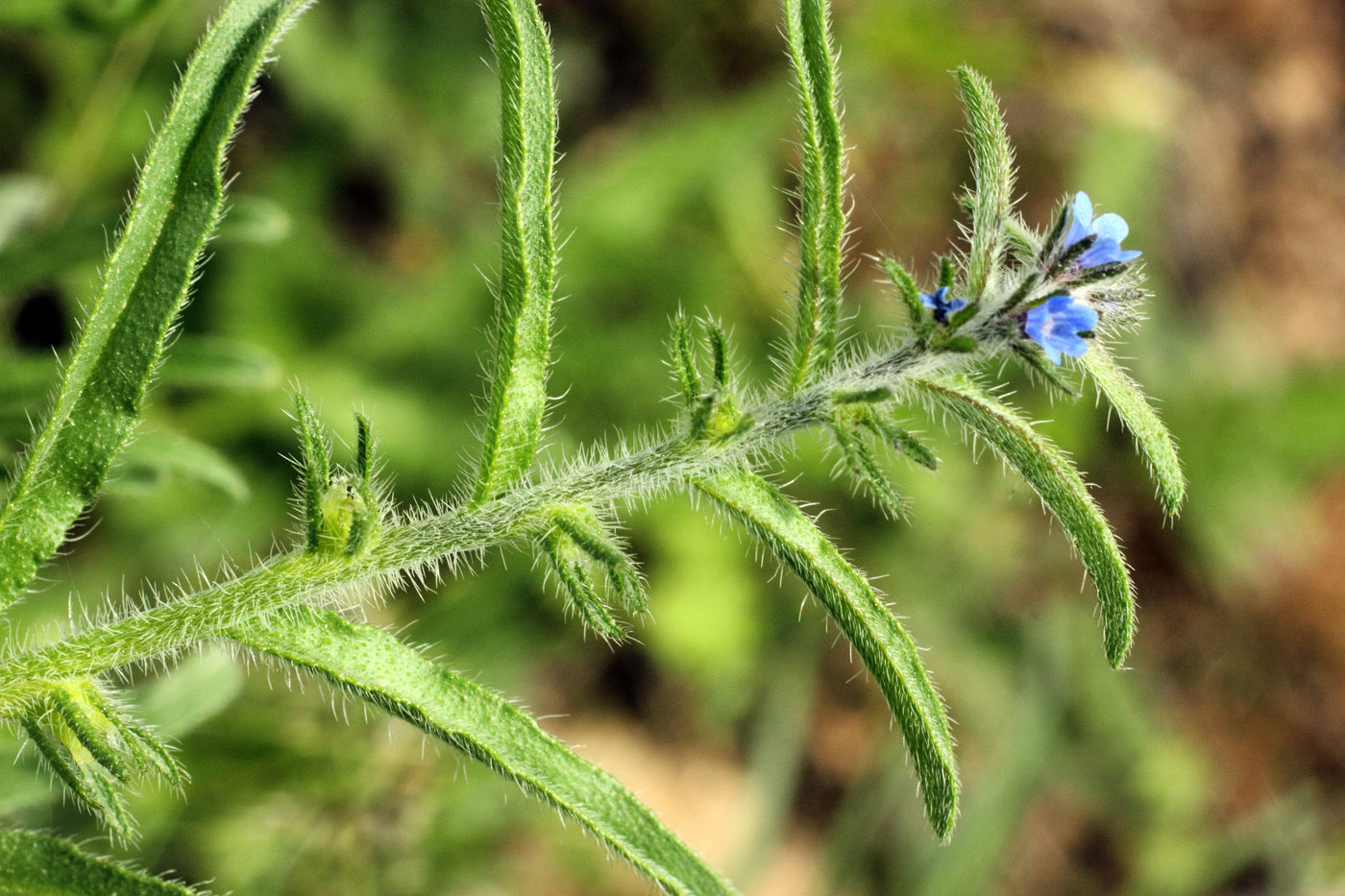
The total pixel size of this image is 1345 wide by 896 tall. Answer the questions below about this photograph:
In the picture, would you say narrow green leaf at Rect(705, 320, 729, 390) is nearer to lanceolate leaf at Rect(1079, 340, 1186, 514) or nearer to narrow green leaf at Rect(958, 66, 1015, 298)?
narrow green leaf at Rect(958, 66, 1015, 298)

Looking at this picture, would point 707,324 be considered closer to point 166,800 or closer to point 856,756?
point 166,800

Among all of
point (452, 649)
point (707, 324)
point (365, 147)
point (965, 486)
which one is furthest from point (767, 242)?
point (707, 324)

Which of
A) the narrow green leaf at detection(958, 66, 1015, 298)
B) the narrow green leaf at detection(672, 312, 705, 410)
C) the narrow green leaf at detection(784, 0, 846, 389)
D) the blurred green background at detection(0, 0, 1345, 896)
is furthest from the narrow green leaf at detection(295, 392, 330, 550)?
the blurred green background at detection(0, 0, 1345, 896)

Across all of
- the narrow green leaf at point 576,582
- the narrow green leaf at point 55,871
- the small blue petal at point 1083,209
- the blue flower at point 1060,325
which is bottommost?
the narrow green leaf at point 55,871

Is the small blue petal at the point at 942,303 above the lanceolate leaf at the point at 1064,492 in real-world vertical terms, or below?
above

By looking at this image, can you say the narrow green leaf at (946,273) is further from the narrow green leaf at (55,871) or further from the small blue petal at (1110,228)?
the narrow green leaf at (55,871)

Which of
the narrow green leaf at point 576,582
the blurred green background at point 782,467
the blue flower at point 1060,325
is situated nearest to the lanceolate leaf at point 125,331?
the narrow green leaf at point 576,582

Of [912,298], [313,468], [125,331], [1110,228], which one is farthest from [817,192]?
[125,331]
